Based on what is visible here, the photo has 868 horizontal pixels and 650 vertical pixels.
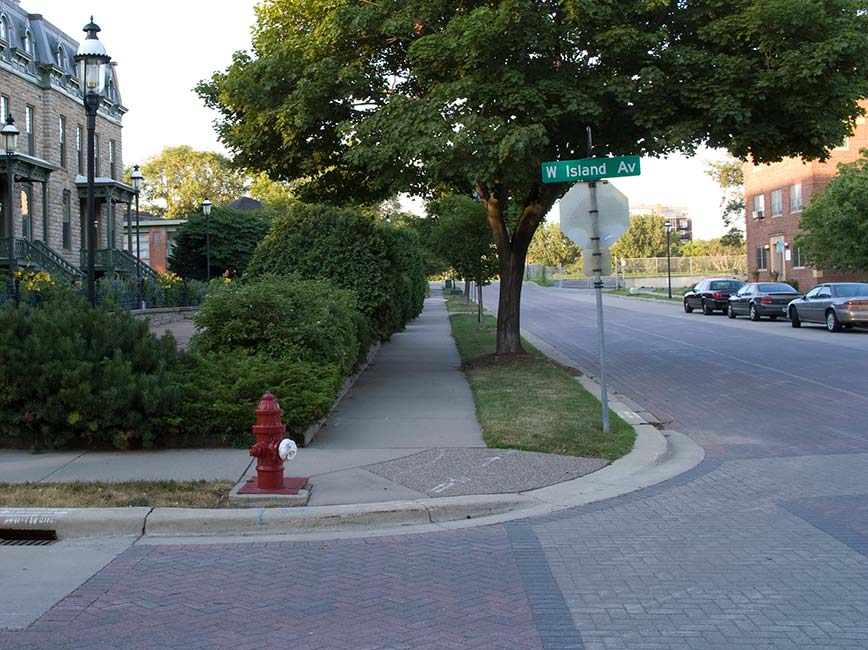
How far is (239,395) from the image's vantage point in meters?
9.61

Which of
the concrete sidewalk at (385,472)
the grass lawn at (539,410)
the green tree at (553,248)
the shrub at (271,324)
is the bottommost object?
the concrete sidewalk at (385,472)

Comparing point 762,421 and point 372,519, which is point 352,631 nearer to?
point 372,519

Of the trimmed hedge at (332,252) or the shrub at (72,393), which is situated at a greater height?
the trimmed hedge at (332,252)

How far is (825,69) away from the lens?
1291cm

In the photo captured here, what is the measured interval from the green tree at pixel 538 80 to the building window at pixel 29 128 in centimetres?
2073

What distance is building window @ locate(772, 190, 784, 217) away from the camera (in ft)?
164

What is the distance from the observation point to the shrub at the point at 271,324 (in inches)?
463

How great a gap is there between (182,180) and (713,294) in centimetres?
6074

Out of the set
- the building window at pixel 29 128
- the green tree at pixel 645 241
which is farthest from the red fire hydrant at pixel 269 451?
the green tree at pixel 645 241

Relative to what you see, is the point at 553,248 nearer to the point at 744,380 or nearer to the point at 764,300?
the point at 764,300

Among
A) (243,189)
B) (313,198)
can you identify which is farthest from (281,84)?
(243,189)

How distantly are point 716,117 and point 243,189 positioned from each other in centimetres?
7649

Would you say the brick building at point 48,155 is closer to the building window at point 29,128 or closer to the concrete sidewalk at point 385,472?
the building window at point 29,128

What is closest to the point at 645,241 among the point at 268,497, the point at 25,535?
the point at 268,497
